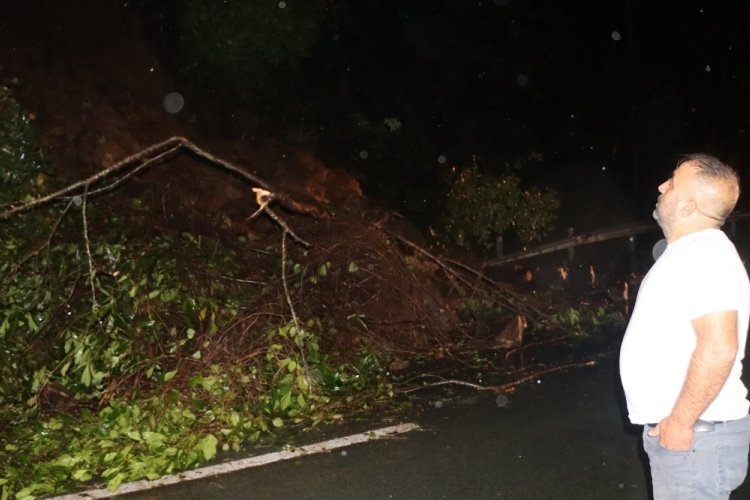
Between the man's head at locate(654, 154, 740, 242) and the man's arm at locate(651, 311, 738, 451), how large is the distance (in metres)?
0.38

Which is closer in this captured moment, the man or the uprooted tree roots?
the man

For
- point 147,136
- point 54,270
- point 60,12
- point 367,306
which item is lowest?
point 367,306

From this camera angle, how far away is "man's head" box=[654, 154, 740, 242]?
2.71 meters

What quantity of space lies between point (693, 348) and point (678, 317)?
124mm

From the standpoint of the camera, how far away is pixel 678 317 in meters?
2.61

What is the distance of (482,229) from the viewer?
12789 millimetres

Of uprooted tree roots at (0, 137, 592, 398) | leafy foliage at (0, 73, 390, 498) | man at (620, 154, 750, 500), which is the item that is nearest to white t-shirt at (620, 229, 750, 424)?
man at (620, 154, 750, 500)

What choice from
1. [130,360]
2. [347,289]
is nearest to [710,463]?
[130,360]

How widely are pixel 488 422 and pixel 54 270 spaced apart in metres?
4.35

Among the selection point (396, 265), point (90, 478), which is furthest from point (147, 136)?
point (90, 478)

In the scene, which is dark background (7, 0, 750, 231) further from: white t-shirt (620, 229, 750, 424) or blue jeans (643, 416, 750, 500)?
blue jeans (643, 416, 750, 500)

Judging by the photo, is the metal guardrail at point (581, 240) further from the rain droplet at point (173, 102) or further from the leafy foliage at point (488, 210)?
the rain droplet at point (173, 102)

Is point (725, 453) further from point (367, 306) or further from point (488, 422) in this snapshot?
point (367, 306)

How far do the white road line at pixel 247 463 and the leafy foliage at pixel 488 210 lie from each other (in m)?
7.25
